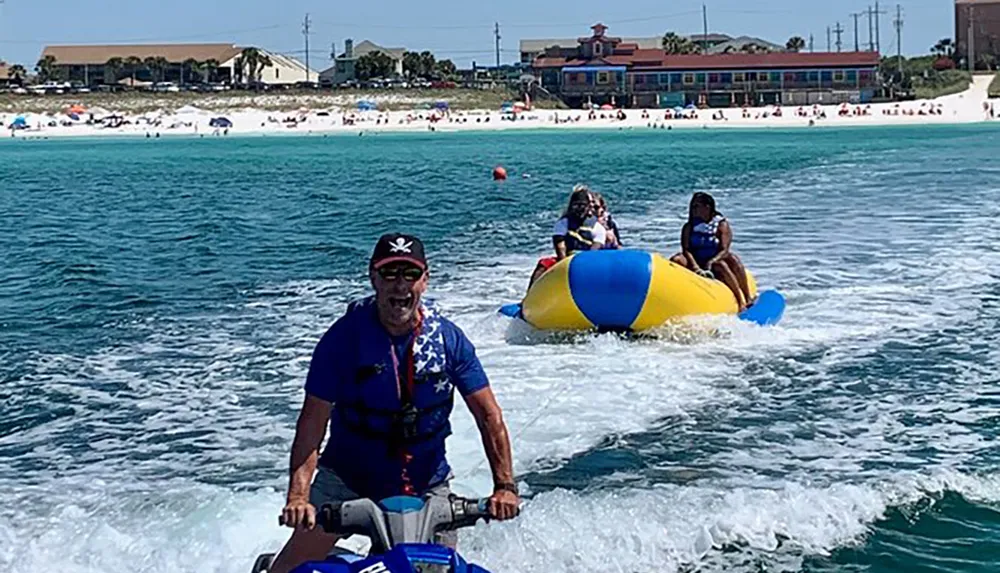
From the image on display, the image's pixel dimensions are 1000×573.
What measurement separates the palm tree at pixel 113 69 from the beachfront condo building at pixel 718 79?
39.0 metres

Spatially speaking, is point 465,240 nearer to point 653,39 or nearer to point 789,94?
point 789,94

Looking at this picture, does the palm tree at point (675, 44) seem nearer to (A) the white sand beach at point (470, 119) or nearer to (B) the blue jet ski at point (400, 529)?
(A) the white sand beach at point (470, 119)

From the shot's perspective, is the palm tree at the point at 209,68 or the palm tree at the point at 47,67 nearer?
the palm tree at the point at 209,68

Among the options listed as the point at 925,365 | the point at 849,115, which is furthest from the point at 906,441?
the point at 849,115

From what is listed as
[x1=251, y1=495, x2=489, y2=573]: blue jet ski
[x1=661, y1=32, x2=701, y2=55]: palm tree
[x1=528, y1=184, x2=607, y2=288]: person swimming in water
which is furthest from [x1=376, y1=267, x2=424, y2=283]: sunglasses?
[x1=661, y1=32, x2=701, y2=55]: palm tree

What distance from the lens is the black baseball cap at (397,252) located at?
4.10 metres

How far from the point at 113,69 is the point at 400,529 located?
398 feet

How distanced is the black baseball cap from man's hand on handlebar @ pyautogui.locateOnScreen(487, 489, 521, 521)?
2.36 ft

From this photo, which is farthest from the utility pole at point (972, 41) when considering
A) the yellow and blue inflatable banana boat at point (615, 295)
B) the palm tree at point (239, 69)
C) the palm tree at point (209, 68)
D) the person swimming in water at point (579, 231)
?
the yellow and blue inflatable banana boat at point (615, 295)

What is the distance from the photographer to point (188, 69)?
11912cm

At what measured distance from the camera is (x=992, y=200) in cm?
2536

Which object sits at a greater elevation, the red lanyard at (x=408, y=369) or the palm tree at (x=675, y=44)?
the palm tree at (x=675, y=44)

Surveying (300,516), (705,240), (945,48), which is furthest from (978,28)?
(300,516)

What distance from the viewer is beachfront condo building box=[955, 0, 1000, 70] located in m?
118
